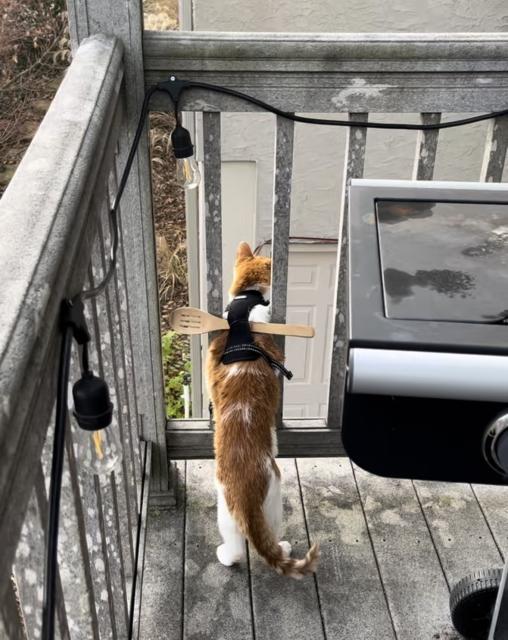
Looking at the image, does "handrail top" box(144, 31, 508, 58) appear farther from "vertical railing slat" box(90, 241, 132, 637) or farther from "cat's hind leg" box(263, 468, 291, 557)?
"cat's hind leg" box(263, 468, 291, 557)

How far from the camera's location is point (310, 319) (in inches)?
203

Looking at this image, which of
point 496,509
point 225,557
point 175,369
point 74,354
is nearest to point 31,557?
point 74,354

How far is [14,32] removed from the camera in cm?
725

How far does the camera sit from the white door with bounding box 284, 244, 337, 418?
4.81 metres

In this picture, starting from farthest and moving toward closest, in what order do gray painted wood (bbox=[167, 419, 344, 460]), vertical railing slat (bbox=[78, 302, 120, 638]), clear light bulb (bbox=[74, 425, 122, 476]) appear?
gray painted wood (bbox=[167, 419, 344, 460]), vertical railing slat (bbox=[78, 302, 120, 638]), clear light bulb (bbox=[74, 425, 122, 476])

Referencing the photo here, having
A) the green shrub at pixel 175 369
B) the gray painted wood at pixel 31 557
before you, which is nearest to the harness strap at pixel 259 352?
the gray painted wood at pixel 31 557

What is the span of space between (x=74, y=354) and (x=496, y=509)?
1.49 meters

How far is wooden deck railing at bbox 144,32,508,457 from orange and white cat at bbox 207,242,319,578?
15.5 inches

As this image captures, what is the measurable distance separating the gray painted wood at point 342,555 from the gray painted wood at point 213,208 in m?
0.64

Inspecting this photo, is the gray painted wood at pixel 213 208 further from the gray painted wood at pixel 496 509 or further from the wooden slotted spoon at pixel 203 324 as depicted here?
the gray painted wood at pixel 496 509

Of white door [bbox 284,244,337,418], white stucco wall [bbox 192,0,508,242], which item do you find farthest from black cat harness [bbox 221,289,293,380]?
white door [bbox 284,244,337,418]

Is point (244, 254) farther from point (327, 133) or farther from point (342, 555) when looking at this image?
point (327, 133)

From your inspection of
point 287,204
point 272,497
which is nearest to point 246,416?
point 272,497

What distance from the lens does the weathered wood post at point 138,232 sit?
1455mm
